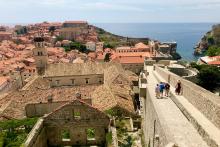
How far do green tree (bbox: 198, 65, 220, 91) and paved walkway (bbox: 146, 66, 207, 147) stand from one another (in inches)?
1006

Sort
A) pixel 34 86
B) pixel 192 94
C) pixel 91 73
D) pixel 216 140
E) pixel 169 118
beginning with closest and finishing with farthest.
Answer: pixel 216 140, pixel 169 118, pixel 192 94, pixel 34 86, pixel 91 73

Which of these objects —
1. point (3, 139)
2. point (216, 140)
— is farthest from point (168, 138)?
point (3, 139)

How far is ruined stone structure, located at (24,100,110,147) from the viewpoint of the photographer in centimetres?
2139

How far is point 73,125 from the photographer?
21812 millimetres

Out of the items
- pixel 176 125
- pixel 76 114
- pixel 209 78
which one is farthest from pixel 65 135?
pixel 209 78

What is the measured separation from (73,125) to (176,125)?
1141 cm

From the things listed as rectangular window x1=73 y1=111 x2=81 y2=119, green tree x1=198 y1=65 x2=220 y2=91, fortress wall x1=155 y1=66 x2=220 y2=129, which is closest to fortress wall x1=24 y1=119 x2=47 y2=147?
rectangular window x1=73 y1=111 x2=81 y2=119

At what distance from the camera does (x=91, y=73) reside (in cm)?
3897

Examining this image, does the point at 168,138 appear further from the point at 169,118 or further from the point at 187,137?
the point at 169,118

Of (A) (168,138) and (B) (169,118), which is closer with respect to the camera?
(A) (168,138)

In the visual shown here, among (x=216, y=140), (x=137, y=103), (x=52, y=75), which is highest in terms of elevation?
(x=216, y=140)

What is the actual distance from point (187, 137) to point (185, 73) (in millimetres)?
27732

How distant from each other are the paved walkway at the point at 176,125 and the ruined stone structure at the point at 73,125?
20.7 ft

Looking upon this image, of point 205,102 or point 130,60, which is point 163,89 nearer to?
point 205,102
